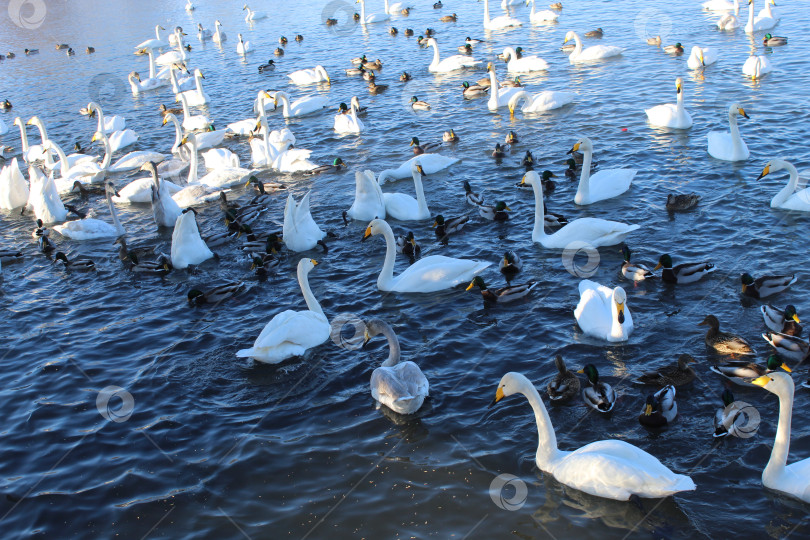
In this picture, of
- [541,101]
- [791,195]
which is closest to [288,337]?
[791,195]

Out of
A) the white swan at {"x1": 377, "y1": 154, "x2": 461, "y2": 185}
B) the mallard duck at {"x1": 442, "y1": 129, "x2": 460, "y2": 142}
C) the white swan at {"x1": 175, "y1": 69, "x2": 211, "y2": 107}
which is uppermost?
the white swan at {"x1": 175, "y1": 69, "x2": 211, "y2": 107}

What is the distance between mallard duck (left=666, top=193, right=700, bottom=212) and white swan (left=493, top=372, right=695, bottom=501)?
6973 millimetres

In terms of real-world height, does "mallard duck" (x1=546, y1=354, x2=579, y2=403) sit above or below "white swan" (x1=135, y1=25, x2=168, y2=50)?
below

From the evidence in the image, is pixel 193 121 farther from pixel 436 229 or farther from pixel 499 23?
pixel 499 23

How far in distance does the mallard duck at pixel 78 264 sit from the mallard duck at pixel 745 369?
1089cm

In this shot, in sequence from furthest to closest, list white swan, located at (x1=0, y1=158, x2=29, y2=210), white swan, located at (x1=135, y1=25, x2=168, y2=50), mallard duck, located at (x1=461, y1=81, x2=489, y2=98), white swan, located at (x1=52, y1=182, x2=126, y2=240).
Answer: white swan, located at (x1=135, y1=25, x2=168, y2=50) < mallard duck, located at (x1=461, y1=81, x2=489, y2=98) < white swan, located at (x1=0, y1=158, x2=29, y2=210) < white swan, located at (x1=52, y1=182, x2=126, y2=240)

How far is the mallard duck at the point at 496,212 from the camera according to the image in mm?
13789

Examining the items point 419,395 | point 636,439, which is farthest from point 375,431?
point 636,439

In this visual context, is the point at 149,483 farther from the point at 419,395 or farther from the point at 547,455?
the point at 547,455

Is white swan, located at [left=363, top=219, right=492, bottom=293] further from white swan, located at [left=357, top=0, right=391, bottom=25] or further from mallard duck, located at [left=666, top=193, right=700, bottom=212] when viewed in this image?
white swan, located at [left=357, top=0, right=391, bottom=25]

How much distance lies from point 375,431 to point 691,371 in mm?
3834

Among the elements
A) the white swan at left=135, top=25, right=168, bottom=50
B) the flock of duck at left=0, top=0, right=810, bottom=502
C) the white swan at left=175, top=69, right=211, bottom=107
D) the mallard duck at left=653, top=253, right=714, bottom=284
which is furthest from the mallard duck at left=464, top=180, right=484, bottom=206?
the white swan at left=135, top=25, right=168, bottom=50

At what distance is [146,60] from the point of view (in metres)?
34.4

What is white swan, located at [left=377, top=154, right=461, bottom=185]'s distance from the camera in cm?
1670
